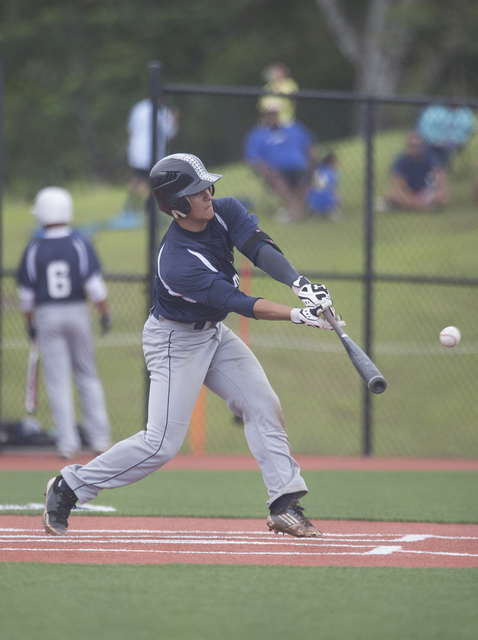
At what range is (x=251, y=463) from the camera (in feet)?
28.9

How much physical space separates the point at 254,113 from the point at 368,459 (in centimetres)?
375

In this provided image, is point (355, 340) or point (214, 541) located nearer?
point (214, 541)

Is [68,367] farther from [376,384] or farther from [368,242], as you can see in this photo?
[376,384]

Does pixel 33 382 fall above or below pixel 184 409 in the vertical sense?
below

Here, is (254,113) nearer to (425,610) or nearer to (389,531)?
(389,531)

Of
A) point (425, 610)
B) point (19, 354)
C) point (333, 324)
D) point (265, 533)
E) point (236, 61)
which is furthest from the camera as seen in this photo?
point (236, 61)

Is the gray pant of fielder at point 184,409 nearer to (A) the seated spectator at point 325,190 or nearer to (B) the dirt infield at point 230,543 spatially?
(B) the dirt infield at point 230,543

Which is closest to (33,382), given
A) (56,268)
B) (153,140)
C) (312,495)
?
(56,268)

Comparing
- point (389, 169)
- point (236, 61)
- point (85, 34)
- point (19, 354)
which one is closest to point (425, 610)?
point (389, 169)

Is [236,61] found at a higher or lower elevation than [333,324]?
higher

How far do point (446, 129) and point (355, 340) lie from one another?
3.26 m

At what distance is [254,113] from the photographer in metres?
9.69

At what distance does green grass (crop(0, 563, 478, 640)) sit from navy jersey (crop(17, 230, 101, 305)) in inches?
175

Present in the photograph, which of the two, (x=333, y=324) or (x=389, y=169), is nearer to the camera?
(x=333, y=324)
